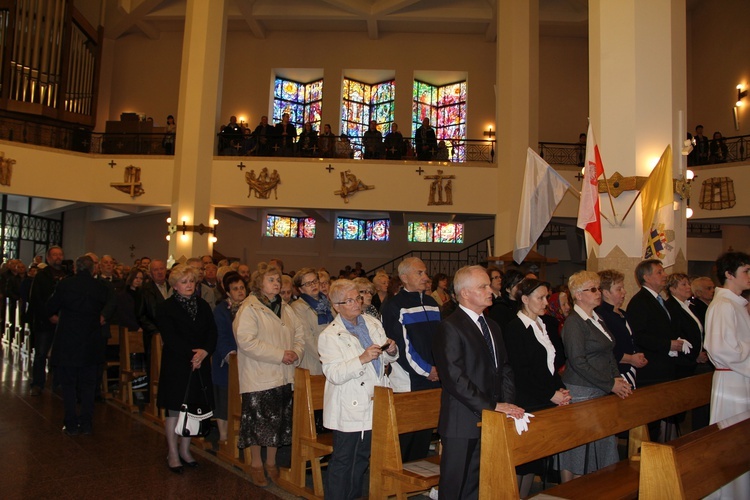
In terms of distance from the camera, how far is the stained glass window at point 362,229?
1905cm

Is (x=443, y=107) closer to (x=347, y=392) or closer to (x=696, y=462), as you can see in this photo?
(x=347, y=392)

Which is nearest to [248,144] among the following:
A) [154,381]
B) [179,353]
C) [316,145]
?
[316,145]

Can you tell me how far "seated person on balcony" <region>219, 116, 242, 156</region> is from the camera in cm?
1395

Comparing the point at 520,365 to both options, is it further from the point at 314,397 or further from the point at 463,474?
the point at 314,397

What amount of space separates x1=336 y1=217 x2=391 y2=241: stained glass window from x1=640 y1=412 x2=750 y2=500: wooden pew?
16.1 meters

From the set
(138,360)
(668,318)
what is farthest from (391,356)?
(138,360)

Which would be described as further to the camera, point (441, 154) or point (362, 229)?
point (362, 229)

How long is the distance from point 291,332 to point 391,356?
3.97ft

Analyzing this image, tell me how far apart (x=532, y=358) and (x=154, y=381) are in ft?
13.6

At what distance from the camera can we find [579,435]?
3203 millimetres

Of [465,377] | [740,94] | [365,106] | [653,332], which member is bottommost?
[465,377]

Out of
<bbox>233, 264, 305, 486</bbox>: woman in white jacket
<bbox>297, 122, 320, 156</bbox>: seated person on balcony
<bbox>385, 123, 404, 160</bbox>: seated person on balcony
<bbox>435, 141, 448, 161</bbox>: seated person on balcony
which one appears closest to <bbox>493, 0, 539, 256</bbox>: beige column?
<bbox>435, 141, 448, 161</bbox>: seated person on balcony

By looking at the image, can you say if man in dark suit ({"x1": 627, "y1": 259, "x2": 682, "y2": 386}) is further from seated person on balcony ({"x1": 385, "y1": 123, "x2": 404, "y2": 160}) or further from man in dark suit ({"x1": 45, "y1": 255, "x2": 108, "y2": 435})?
seated person on balcony ({"x1": 385, "y1": 123, "x2": 404, "y2": 160})

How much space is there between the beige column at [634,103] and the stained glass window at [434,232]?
11535 millimetres
